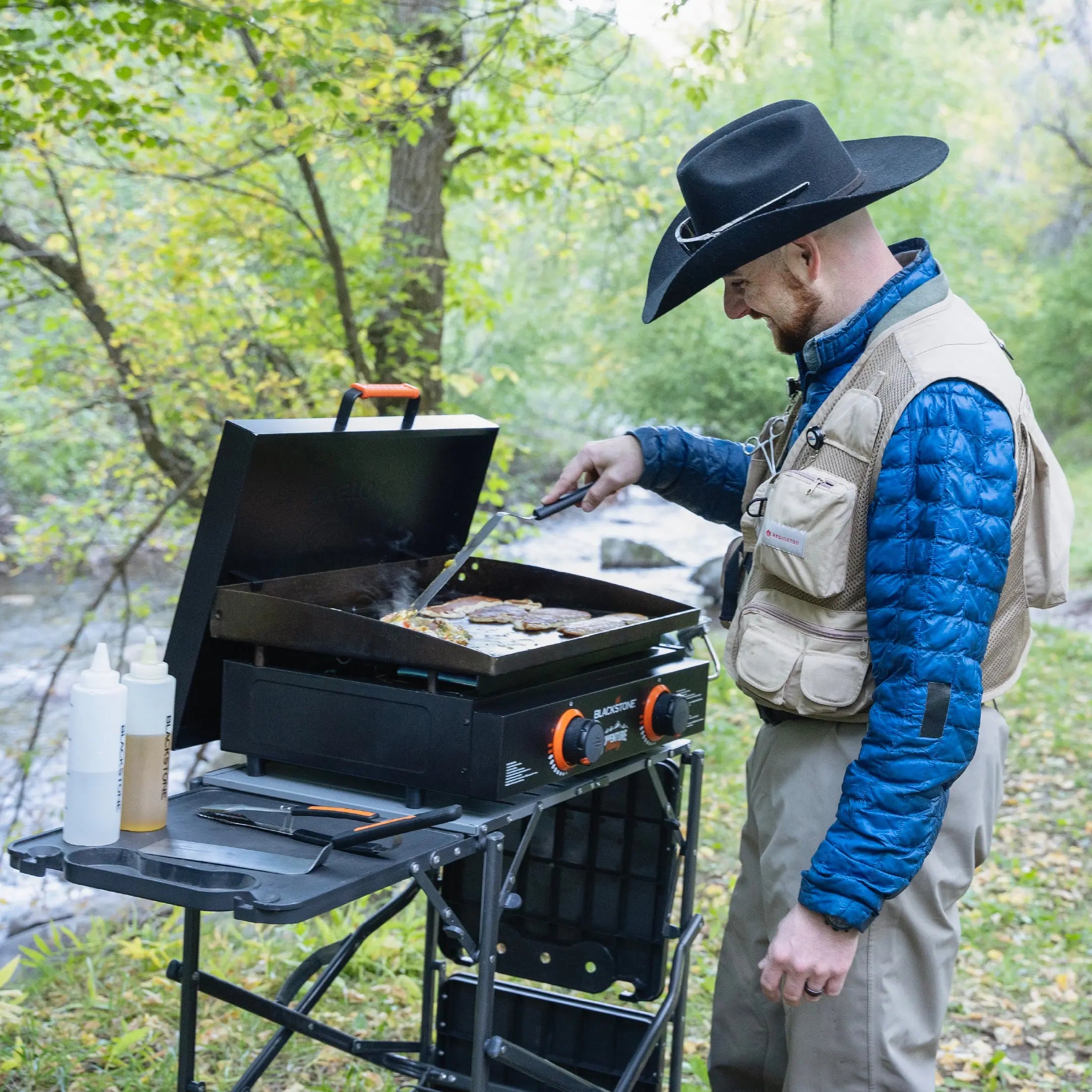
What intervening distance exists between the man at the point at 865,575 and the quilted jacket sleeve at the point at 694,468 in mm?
364

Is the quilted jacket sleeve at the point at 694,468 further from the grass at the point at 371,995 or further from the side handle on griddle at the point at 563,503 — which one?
the grass at the point at 371,995

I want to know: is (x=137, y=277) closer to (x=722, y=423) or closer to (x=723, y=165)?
(x=723, y=165)

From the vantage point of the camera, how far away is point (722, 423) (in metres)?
15.7

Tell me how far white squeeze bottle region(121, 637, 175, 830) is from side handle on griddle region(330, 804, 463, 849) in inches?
11.5

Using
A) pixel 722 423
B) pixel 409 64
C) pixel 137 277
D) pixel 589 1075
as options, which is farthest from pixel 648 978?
pixel 722 423

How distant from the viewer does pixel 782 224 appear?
1.91m

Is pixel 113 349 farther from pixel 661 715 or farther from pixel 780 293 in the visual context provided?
pixel 780 293

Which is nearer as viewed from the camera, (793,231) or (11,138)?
(793,231)

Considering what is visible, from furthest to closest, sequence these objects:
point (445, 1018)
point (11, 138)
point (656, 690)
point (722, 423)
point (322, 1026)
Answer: point (722, 423) < point (11, 138) < point (445, 1018) < point (322, 1026) < point (656, 690)

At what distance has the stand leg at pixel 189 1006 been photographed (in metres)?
2.26

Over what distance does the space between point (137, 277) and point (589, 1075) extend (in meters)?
4.39

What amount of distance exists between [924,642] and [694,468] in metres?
0.93

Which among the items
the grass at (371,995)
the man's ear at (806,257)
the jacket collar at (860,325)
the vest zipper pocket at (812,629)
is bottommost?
the grass at (371,995)

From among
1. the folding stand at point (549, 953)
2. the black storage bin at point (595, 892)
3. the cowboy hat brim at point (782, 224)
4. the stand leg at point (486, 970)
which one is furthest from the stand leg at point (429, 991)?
the cowboy hat brim at point (782, 224)
